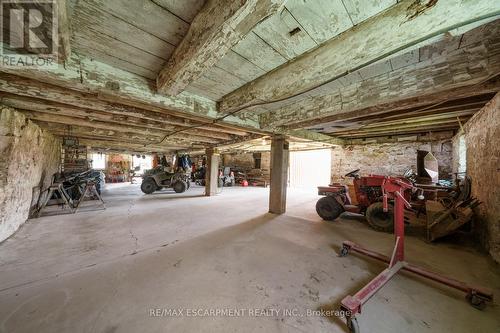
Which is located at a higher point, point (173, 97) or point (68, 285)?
point (173, 97)

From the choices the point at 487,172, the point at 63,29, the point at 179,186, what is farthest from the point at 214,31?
the point at 179,186

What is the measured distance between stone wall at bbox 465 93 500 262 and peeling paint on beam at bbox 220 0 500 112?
2.09 m

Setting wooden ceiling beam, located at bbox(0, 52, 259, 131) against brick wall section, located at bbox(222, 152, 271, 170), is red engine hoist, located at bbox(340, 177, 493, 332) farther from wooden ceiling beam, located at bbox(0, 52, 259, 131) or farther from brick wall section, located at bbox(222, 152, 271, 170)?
brick wall section, located at bbox(222, 152, 271, 170)

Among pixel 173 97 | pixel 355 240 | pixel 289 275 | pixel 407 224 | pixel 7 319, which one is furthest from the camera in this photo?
pixel 407 224

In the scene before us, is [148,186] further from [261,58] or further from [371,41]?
[371,41]

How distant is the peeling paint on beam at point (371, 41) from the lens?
3.41 feet

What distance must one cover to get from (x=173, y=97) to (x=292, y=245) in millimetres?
2695

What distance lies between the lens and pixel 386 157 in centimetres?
559

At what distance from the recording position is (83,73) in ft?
5.42

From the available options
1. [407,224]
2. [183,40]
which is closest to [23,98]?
[183,40]

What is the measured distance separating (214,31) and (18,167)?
4.08m

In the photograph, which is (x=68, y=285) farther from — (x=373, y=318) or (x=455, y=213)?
(x=455, y=213)

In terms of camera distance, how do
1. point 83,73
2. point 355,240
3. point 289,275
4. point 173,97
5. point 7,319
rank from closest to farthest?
point 7,319
point 83,73
point 289,275
point 173,97
point 355,240

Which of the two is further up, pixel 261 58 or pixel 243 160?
pixel 261 58
